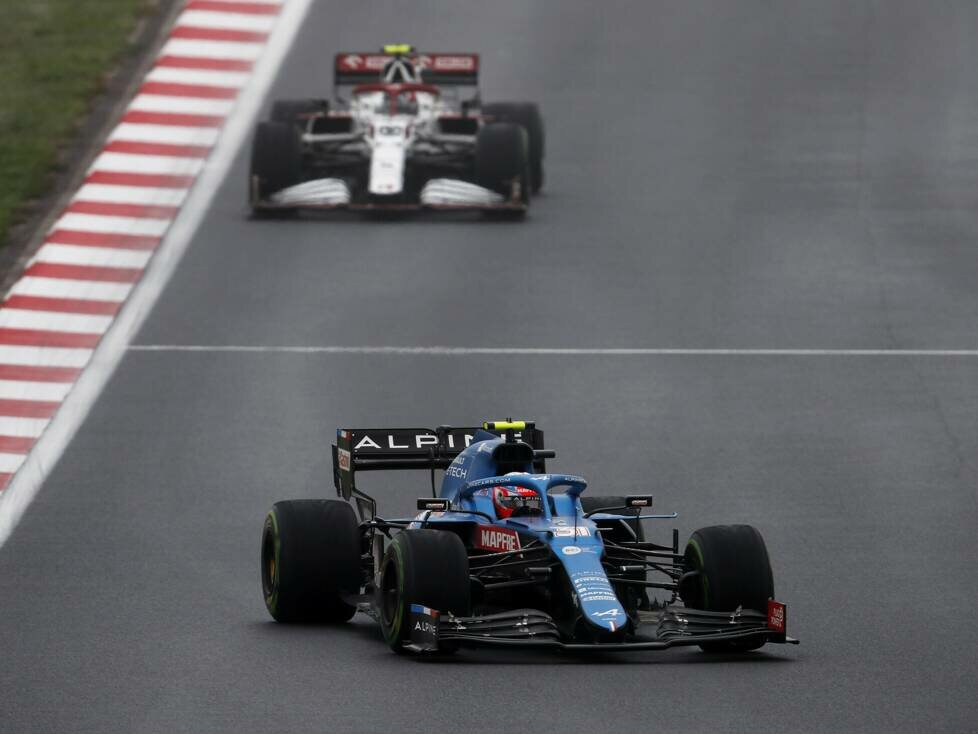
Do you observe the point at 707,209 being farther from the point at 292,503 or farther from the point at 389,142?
the point at 292,503

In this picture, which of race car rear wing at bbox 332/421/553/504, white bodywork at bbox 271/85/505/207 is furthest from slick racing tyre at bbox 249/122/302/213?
race car rear wing at bbox 332/421/553/504

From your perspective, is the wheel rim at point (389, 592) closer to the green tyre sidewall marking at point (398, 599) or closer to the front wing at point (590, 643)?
the green tyre sidewall marking at point (398, 599)

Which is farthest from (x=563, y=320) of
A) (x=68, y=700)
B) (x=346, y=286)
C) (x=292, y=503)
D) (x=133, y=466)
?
(x=68, y=700)

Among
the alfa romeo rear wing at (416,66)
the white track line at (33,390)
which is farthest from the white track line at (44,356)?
the alfa romeo rear wing at (416,66)

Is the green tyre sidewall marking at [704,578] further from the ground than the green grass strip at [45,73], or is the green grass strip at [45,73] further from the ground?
the green grass strip at [45,73]

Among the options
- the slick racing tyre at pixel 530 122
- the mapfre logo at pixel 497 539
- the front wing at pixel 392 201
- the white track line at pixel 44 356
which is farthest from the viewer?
the slick racing tyre at pixel 530 122

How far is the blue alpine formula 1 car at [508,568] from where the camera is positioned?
11484 mm

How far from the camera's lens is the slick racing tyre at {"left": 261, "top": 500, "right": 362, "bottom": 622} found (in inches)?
501

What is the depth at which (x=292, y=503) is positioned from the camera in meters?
12.9

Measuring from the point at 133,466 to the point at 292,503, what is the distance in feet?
16.1

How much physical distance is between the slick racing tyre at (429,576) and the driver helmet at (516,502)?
721 mm

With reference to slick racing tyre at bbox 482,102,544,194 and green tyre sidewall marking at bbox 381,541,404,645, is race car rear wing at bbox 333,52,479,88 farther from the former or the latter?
green tyre sidewall marking at bbox 381,541,404,645

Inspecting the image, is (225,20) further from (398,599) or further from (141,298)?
(398,599)

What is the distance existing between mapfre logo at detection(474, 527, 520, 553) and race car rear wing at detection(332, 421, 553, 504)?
1203 millimetres
